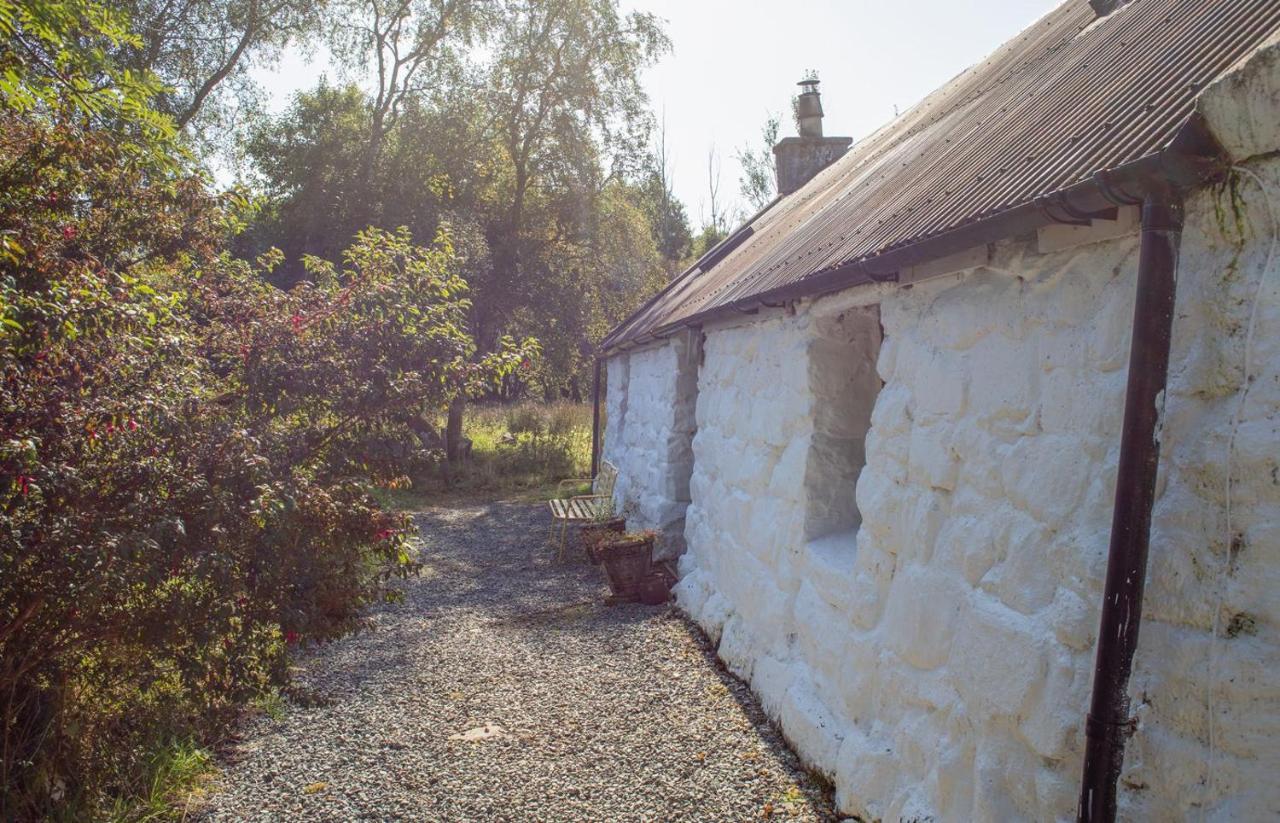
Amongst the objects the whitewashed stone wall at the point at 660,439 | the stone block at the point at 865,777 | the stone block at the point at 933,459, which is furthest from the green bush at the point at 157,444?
the whitewashed stone wall at the point at 660,439

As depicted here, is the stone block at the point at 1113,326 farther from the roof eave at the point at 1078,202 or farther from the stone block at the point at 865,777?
the stone block at the point at 865,777

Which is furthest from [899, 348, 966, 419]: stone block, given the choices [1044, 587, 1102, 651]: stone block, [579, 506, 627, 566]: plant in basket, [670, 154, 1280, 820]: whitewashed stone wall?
[579, 506, 627, 566]: plant in basket

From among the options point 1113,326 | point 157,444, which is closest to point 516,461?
point 157,444

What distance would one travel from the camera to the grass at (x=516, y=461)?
13953mm

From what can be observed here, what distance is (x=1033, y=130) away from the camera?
328 centimetres

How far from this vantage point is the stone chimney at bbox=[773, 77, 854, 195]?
10938 millimetres

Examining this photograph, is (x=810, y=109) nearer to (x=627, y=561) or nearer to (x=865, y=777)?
(x=627, y=561)

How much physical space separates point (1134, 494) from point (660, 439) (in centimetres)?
616

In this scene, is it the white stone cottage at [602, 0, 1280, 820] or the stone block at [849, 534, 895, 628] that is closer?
the white stone cottage at [602, 0, 1280, 820]

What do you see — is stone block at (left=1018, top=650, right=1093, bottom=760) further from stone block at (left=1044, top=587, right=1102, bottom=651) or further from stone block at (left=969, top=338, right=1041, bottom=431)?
stone block at (left=969, top=338, right=1041, bottom=431)

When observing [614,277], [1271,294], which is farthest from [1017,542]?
[614,277]

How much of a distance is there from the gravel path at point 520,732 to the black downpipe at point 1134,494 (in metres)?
1.66

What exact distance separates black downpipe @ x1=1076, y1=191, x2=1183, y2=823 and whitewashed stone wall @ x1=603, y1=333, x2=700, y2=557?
16.4 feet

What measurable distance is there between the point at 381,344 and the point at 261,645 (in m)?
1.53
